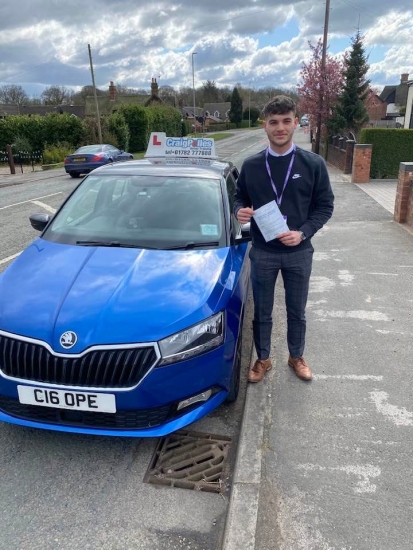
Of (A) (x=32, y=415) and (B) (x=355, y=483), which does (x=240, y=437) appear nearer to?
(B) (x=355, y=483)

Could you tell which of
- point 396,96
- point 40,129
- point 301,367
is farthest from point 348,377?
point 396,96

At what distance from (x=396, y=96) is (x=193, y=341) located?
79107 mm

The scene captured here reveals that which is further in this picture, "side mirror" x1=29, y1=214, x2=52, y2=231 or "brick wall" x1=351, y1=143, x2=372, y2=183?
"brick wall" x1=351, y1=143, x2=372, y2=183

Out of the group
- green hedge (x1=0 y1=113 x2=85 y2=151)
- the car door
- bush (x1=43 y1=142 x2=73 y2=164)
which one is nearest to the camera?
the car door

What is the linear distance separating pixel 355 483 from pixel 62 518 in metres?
1.58

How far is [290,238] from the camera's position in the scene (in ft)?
9.89

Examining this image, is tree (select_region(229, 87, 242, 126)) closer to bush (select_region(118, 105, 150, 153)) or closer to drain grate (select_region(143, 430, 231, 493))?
bush (select_region(118, 105, 150, 153))

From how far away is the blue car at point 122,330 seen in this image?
2.44m

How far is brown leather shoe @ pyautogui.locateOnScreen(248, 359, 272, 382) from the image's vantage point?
3486mm

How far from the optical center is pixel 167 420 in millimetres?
2600

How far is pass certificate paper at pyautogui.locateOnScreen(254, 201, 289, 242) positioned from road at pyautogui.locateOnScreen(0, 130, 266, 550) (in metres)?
1.32

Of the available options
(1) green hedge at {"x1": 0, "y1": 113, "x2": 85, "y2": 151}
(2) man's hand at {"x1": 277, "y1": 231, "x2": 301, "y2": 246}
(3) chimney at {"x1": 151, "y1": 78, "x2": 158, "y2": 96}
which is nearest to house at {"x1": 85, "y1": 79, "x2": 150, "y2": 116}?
(3) chimney at {"x1": 151, "y1": 78, "x2": 158, "y2": 96}

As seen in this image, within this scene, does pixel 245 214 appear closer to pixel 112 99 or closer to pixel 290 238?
pixel 290 238

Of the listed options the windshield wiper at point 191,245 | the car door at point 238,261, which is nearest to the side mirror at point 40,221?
the windshield wiper at point 191,245
